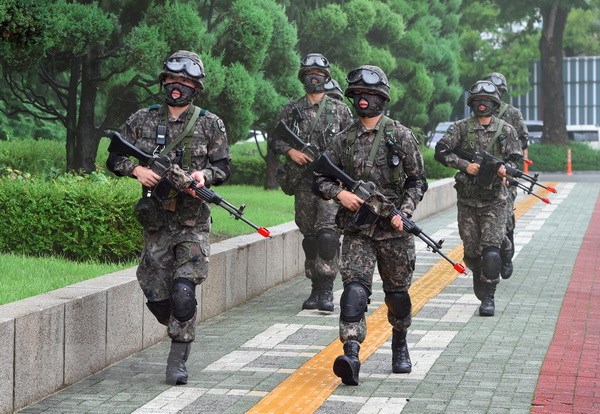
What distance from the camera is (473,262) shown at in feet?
39.9

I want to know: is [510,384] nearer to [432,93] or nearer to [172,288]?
[172,288]

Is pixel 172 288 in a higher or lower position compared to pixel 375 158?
lower

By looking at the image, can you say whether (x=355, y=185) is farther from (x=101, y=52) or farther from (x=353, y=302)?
(x=101, y=52)

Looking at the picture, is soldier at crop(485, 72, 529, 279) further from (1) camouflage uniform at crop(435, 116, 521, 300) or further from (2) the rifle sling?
(2) the rifle sling

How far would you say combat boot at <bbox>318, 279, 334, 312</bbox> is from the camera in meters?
11.6

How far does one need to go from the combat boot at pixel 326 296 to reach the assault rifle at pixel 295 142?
1.03 m

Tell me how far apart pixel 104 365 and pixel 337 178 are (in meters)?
1.87

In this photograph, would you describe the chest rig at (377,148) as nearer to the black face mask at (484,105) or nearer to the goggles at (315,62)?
the goggles at (315,62)

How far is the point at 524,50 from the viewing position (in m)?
51.8

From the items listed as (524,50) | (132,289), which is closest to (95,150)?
(132,289)

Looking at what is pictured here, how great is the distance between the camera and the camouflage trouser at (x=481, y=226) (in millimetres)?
11977

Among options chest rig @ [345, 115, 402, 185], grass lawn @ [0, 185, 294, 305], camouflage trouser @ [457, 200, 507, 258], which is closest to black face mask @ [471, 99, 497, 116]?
camouflage trouser @ [457, 200, 507, 258]

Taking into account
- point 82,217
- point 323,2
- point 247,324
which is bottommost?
point 247,324

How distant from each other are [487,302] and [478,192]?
97cm
